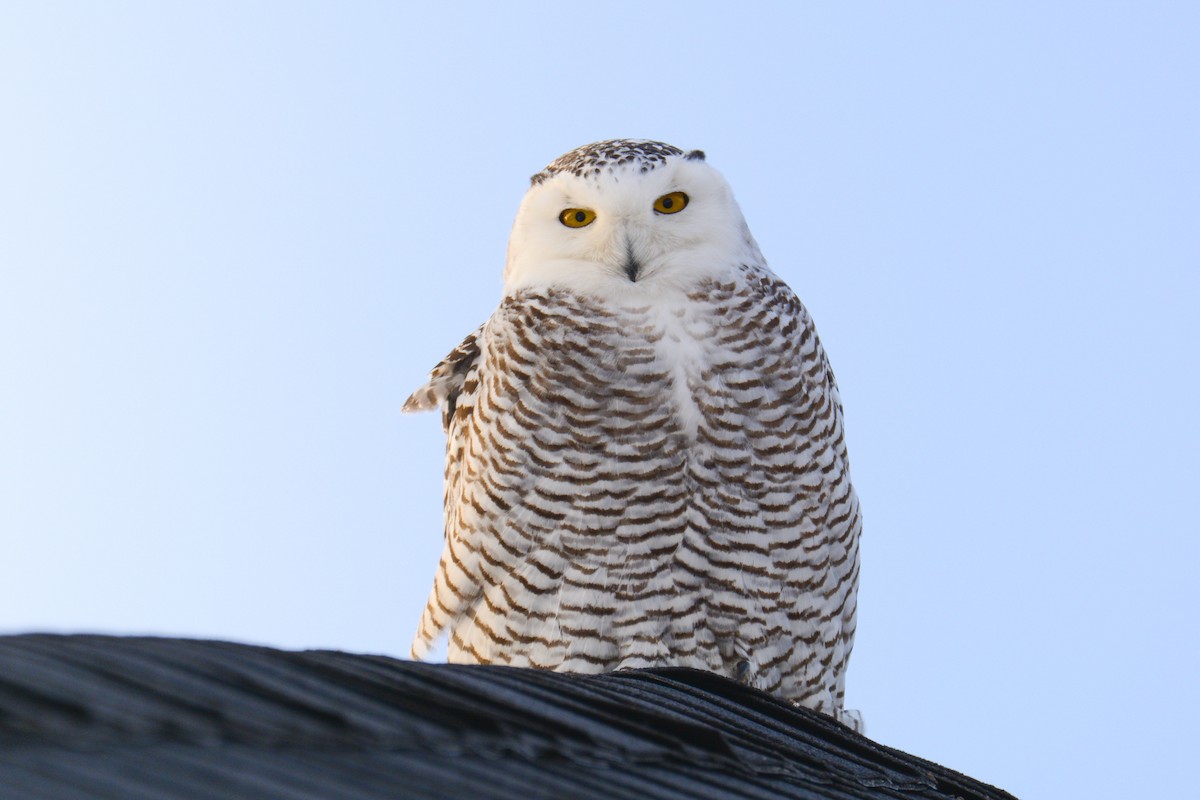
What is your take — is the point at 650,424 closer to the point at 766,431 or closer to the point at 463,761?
the point at 766,431

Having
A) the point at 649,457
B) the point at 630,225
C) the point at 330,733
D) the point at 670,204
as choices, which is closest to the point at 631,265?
the point at 630,225

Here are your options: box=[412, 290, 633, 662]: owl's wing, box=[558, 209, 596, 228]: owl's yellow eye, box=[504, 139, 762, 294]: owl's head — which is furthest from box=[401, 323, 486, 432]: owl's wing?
box=[558, 209, 596, 228]: owl's yellow eye

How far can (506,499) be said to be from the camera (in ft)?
15.1

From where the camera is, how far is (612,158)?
4816mm

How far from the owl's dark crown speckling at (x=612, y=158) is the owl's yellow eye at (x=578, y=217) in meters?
0.12

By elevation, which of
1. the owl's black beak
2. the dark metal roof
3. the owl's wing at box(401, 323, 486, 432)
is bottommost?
the dark metal roof

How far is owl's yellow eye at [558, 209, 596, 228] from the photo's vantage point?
4.80 m

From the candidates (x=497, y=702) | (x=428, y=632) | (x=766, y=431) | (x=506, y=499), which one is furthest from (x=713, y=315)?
(x=497, y=702)

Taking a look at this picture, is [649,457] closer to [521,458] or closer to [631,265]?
[521,458]

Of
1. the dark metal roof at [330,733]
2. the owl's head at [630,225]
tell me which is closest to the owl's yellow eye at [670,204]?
the owl's head at [630,225]

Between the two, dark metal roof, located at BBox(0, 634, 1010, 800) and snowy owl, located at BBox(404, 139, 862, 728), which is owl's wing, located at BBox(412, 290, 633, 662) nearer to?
snowy owl, located at BBox(404, 139, 862, 728)

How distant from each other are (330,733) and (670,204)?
3398 millimetres

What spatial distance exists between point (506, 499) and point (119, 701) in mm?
3115

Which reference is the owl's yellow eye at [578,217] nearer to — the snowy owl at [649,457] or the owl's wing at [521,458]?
the snowy owl at [649,457]
